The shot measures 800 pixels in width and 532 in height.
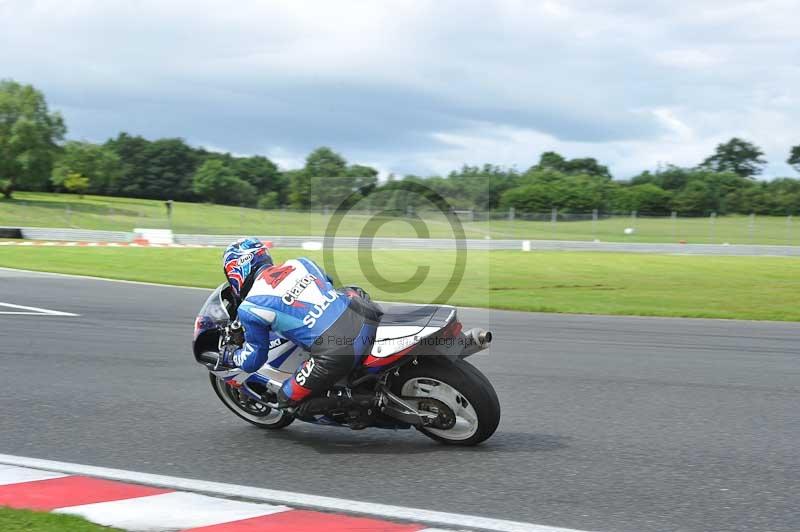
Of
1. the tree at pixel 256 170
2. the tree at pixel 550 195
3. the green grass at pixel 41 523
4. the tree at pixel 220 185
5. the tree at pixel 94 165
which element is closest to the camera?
the green grass at pixel 41 523

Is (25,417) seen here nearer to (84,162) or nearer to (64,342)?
(64,342)

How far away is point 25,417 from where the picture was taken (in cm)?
672

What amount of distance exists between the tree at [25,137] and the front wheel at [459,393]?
6371 centimetres

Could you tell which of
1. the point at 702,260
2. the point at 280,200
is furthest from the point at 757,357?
the point at 280,200

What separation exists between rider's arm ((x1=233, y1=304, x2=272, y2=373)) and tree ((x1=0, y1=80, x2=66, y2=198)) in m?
63.0

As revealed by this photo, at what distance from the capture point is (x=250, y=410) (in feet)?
21.2

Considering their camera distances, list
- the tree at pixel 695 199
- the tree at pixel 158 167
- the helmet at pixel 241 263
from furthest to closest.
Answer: the tree at pixel 158 167 < the tree at pixel 695 199 < the helmet at pixel 241 263

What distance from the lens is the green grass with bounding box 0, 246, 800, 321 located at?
5955 mm

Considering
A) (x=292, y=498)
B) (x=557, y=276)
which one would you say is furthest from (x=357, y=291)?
(x=557, y=276)

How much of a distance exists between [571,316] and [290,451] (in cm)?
982

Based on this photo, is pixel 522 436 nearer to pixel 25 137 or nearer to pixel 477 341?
pixel 477 341

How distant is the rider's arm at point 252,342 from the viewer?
5699 mm

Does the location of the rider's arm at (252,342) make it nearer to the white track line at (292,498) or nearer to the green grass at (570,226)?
the white track line at (292,498)

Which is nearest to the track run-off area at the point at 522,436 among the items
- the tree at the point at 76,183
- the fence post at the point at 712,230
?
the fence post at the point at 712,230
